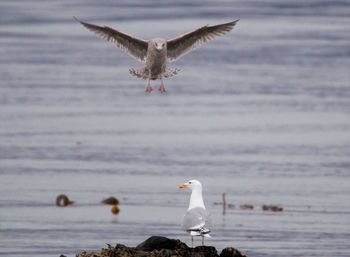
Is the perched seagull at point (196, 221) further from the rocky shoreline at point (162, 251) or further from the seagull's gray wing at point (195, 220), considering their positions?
the rocky shoreline at point (162, 251)

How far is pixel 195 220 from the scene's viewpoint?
16.0m

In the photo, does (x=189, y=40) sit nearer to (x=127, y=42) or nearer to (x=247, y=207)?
(x=127, y=42)

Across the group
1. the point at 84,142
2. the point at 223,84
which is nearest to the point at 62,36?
the point at 223,84

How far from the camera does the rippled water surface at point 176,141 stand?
71.1ft

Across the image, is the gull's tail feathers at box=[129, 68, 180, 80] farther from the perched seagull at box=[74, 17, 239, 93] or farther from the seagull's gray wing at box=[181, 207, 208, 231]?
the seagull's gray wing at box=[181, 207, 208, 231]

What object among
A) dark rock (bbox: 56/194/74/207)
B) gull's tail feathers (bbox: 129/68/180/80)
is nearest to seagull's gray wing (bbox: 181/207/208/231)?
gull's tail feathers (bbox: 129/68/180/80)

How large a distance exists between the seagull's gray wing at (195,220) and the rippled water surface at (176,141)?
3.82m

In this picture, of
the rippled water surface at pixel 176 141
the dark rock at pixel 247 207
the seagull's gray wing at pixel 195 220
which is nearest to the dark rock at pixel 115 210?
the rippled water surface at pixel 176 141

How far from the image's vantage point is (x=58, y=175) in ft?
83.8

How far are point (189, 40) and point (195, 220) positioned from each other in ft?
18.4

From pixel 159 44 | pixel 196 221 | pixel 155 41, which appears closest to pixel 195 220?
pixel 196 221

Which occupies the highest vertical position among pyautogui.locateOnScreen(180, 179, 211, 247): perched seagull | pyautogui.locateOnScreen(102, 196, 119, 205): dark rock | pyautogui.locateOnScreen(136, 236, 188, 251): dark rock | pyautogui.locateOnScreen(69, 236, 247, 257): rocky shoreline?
pyautogui.locateOnScreen(102, 196, 119, 205): dark rock

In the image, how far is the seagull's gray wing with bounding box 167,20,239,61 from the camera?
20969mm

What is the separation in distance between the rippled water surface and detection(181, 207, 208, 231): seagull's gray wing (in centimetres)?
382
